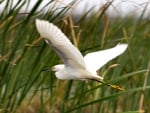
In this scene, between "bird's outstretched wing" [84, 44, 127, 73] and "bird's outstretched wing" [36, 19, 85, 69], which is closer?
"bird's outstretched wing" [36, 19, 85, 69]

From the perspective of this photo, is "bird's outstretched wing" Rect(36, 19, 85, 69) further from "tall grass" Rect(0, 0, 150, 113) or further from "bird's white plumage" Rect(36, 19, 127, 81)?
"tall grass" Rect(0, 0, 150, 113)

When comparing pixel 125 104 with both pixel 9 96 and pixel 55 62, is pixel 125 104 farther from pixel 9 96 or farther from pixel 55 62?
pixel 9 96

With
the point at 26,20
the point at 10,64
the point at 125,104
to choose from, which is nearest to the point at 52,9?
the point at 26,20

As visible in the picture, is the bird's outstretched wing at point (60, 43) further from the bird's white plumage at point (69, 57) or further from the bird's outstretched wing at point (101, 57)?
the bird's outstretched wing at point (101, 57)

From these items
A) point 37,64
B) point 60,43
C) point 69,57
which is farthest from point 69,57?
point 37,64

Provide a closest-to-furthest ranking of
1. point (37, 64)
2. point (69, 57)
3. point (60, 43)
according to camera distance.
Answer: point (60, 43), point (69, 57), point (37, 64)

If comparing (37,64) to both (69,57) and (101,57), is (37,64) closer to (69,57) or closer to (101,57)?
(101,57)

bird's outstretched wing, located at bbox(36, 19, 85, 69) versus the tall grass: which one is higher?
the tall grass

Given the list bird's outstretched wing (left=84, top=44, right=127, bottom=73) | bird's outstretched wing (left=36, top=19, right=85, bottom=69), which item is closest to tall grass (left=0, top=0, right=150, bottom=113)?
bird's outstretched wing (left=84, top=44, right=127, bottom=73)
